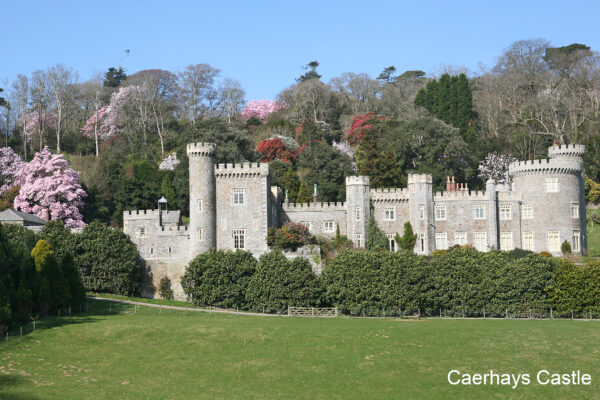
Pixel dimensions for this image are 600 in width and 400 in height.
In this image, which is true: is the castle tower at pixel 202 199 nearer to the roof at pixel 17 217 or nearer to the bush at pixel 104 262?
the bush at pixel 104 262

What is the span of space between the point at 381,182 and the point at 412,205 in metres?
8.83

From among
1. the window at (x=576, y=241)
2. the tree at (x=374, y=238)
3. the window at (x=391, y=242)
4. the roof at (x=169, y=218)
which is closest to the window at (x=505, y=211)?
the window at (x=576, y=241)

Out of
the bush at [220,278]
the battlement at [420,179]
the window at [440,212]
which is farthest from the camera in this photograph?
the window at [440,212]

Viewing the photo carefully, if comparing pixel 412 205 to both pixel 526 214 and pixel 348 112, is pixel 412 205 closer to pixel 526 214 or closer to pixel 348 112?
pixel 526 214

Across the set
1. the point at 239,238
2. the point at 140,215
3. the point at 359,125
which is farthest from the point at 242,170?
the point at 359,125

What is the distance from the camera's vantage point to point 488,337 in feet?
118

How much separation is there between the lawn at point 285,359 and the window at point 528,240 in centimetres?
2334

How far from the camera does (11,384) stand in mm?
28516

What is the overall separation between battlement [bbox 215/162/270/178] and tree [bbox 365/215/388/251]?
11136 millimetres

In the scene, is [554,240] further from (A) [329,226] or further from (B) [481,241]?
(A) [329,226]

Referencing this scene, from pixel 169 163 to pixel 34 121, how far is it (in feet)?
64.4

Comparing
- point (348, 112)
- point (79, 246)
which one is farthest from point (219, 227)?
point (348, 112)

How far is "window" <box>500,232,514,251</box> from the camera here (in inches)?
2540

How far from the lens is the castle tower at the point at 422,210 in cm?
6456
